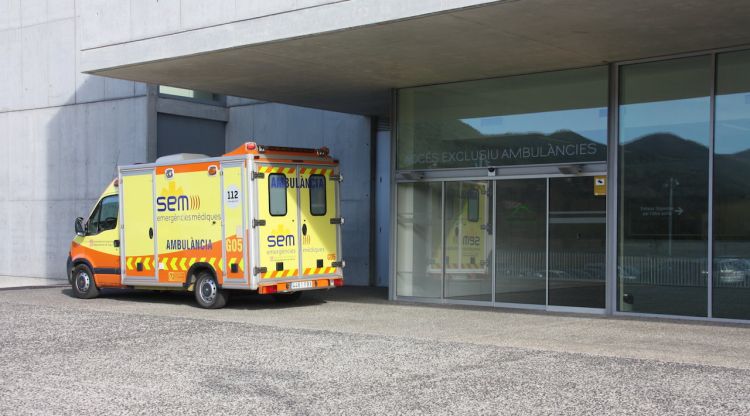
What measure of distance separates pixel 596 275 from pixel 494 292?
6.39ft

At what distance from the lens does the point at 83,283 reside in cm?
1656

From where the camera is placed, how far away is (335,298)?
1614 centimetres

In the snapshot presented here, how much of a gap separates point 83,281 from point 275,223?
4.93 meters

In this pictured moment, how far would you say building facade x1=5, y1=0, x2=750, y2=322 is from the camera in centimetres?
1127

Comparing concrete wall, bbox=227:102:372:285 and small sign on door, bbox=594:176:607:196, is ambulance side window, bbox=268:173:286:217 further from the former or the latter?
concrete wall, bbox=227:102:372:285

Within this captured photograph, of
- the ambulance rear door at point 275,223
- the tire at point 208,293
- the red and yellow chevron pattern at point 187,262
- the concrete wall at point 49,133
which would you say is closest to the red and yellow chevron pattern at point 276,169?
the ambulance rear door at point 275,223

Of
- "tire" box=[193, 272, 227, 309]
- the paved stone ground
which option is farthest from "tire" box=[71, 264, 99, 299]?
"tire" box=[193, 272, 227, 309]

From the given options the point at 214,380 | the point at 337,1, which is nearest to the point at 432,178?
the point at 337,1

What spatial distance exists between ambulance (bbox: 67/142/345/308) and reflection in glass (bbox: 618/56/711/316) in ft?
16.1

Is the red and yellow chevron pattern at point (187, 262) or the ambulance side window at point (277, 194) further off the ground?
the ambulance side window at point (277, 194)

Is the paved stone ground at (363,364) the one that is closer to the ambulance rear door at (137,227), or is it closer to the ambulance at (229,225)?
the ambulance at (229,225)

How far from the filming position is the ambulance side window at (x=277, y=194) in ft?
45.7

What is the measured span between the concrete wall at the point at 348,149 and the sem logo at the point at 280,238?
16.8 ft

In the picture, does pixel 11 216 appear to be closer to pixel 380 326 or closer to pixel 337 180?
pixel 337 180
